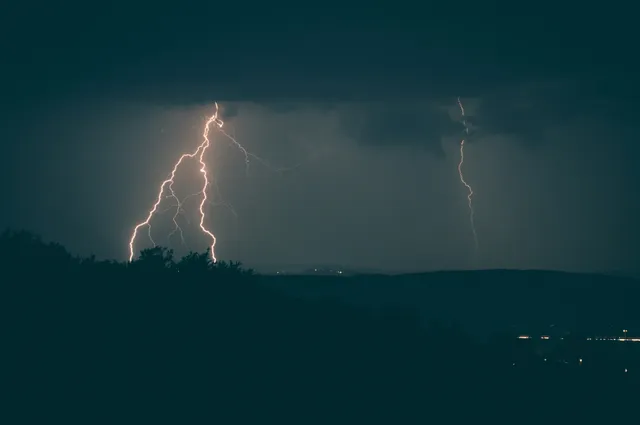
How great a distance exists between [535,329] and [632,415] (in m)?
32.7

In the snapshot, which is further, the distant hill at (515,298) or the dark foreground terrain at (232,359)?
the distant hill at (515,298)

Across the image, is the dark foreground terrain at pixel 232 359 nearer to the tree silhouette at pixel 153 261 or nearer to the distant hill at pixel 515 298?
the tree silhouette at pixel 153 261

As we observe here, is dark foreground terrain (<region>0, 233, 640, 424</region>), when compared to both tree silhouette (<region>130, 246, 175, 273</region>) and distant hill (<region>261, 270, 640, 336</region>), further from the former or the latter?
distant hill (<region>261, 270, 640, 336</region>)

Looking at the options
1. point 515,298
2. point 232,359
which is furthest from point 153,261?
point 515,298

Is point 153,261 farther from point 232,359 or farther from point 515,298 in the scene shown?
point 515,298

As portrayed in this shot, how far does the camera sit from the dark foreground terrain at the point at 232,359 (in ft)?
54.6

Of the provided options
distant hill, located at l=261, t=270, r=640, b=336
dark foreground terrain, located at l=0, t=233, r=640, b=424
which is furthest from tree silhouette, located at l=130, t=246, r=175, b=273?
distant hill, located at l=261, t=270, r=640, b=336

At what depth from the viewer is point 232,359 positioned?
19094 mm

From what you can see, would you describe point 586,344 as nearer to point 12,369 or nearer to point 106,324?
point 106,324

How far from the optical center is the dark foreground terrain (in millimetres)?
16656

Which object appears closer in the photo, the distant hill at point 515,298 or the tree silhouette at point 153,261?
the tree silhouette at point 153,261

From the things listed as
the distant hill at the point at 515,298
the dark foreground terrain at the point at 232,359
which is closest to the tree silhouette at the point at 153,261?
the dark foreground terrain at the point at 232,359

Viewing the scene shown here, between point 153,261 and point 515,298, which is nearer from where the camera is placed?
point 153,261

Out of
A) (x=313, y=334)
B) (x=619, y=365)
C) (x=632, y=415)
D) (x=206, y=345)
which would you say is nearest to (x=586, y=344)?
(x=619, y=365)
